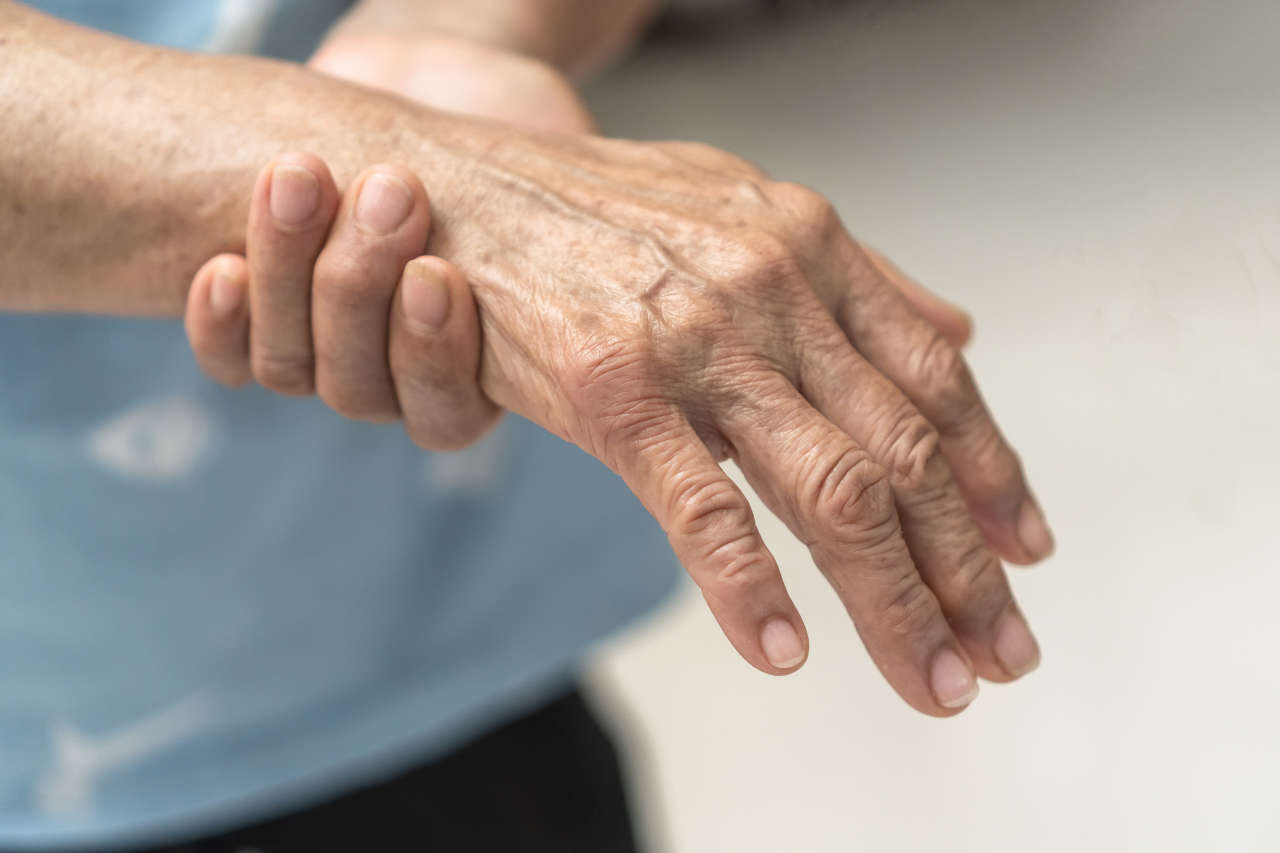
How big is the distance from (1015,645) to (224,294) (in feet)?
1.32

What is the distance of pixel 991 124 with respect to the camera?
2.02ft

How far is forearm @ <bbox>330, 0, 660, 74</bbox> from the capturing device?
741mm

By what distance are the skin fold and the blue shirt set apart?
0.34 ft

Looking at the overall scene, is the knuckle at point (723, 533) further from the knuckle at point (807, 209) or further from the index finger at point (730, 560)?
the knuckle at point (807, 209)

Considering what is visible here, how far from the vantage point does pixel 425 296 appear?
52 centimetres

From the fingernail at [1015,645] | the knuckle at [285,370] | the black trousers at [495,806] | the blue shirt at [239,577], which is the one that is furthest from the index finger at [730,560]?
the black trousers at [495,806]

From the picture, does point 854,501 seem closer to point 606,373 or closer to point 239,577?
point 606,373

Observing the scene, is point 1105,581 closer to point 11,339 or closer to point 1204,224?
point 1204,224

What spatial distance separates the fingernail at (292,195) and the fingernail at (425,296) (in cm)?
5

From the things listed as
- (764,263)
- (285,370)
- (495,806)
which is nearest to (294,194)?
(285,370)

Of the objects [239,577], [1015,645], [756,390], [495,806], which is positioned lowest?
[495,806]

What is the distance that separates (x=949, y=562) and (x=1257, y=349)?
0.64 feet

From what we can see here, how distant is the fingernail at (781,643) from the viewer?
0.44 meters

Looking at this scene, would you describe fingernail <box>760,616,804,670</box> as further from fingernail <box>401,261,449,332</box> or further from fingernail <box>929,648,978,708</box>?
fingernail <box>401,261,449,332</box>
